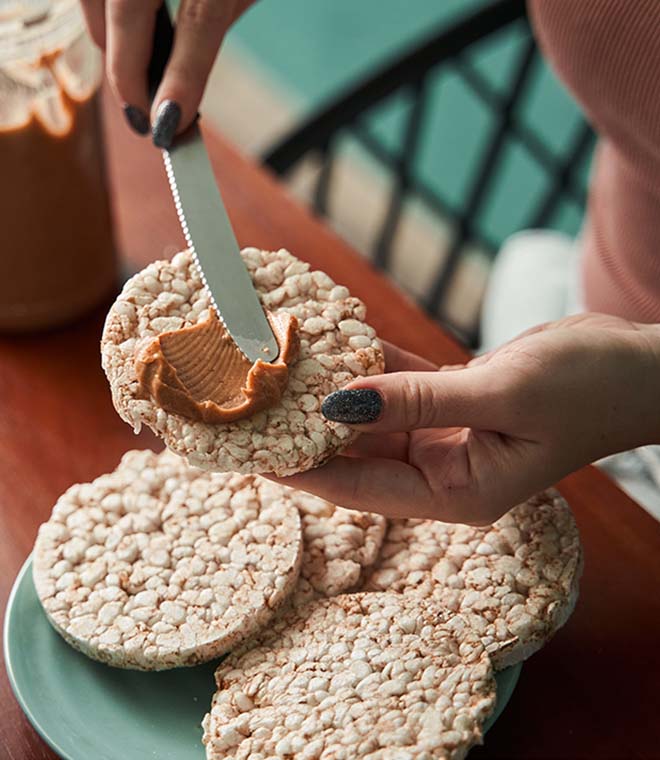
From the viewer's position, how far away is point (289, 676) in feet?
2.47

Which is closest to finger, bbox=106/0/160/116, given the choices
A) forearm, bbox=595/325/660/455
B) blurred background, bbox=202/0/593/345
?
forearm, bbox=595/325/660/455

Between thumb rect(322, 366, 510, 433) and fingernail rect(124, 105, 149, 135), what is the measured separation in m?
0.40

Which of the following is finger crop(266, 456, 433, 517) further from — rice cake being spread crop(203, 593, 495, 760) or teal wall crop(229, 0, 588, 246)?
teal wall crop(229, 0, 588, 246)

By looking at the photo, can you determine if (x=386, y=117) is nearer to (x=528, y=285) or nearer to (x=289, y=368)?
(x=528, y=285)

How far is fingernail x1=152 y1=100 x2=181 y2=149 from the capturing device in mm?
887

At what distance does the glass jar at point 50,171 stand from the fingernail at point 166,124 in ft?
0.56

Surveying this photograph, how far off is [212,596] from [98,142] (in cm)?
53

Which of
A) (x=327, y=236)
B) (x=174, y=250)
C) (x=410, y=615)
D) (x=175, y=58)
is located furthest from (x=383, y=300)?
(x=410, y=615)

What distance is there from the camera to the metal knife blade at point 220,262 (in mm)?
776

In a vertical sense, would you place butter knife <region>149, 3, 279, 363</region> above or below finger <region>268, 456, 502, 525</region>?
above

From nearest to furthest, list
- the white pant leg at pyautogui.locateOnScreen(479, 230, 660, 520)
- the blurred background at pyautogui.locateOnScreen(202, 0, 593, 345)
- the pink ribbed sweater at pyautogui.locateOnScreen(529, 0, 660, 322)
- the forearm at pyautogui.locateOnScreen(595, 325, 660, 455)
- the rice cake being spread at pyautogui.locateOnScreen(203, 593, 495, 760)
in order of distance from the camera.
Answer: the rice cake being spread at pyautogui.locateOnScreen(203, 593, 495, 760)
the forearm at pyautogui.locateOnScreen(595, 325, 660, 455)
the pink ribbed sweater at pyautogui.locateOnScreen(529, 0, 660, 322)
the white pant leg at pyautogui.locateOnScreen(479, 230, 660, 520)
the blurred background at pyautogui.locateOnScreen(202, 0, 593, 345)

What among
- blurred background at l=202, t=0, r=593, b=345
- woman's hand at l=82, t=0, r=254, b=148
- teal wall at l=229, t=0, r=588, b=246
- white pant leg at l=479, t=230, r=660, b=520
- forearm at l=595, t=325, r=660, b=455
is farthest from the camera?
teal wall at l=229, t=0, r=588, b=246

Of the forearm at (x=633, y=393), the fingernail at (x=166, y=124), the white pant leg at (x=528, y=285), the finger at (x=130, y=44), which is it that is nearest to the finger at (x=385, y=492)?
the forearm at (x=633, y=393)

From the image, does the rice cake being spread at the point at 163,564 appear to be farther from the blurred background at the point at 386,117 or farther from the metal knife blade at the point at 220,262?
the blurred background at the point at 386,117
